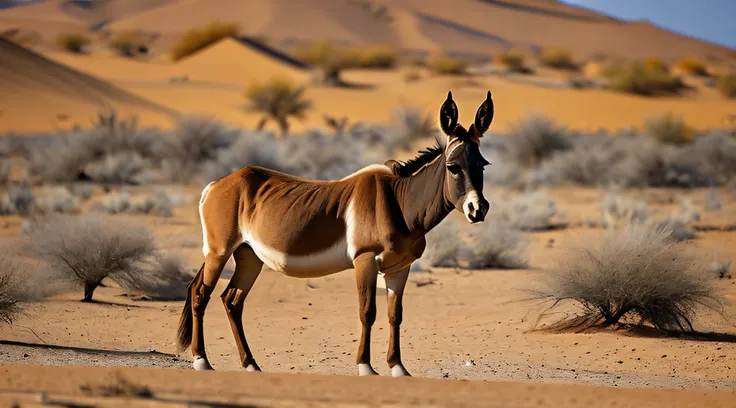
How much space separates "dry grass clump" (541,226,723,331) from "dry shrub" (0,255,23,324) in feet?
19.2

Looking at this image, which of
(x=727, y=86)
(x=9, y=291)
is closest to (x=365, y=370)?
(x=9, y=291)

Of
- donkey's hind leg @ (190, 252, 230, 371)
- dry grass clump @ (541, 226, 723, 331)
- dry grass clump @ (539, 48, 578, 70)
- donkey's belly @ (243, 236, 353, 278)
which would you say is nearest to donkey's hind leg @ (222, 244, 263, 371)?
donkey's hind leg @ (190, 252, 230, 371)

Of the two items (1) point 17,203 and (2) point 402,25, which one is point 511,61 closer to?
(1) point 17,203

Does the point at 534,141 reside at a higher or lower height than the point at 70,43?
higher

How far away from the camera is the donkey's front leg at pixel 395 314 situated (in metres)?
8.02

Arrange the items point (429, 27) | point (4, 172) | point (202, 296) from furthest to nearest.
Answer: point (429, 27) < point (4, 172) < point (202, 296)

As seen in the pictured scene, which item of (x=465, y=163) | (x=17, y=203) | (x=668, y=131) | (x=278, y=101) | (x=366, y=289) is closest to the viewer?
(x=465, y=163)

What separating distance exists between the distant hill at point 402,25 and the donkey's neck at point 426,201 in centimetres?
10505

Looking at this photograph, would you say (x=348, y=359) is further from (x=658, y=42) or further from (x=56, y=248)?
(x=658, y=42)

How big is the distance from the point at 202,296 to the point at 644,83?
58746 mm

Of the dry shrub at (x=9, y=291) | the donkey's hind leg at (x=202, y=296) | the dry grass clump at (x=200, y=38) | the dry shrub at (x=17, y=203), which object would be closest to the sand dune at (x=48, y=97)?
the dry shrub at (x=17, y=203)

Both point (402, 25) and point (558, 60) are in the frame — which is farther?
point (402, 25)

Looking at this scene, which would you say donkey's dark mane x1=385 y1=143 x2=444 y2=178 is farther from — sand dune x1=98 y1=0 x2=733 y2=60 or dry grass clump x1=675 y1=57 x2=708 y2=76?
sand dune x1=98 y1=0 x2=733 y2=60

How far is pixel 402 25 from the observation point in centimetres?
13938
